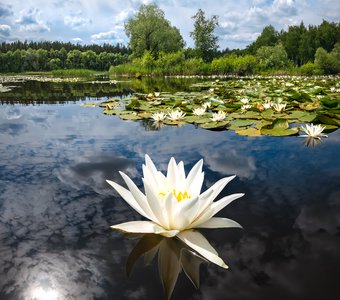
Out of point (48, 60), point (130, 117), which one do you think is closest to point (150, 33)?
point (130, 117)

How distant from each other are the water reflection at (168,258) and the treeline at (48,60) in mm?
→ 59266

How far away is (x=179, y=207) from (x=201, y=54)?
102 feet

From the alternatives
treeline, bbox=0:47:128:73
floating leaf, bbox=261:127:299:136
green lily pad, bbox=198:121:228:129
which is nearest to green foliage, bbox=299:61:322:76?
green lily pad, bbox=198:121:228:129

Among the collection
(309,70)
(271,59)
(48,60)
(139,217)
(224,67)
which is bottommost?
(139,217)

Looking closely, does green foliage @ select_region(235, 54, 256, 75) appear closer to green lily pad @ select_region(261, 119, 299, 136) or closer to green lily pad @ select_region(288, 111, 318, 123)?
green lily pad @ select_region(288, 111, 318, 123)

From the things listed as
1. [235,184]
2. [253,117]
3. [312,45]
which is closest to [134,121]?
[253,117]

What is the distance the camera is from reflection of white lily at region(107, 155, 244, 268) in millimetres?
967

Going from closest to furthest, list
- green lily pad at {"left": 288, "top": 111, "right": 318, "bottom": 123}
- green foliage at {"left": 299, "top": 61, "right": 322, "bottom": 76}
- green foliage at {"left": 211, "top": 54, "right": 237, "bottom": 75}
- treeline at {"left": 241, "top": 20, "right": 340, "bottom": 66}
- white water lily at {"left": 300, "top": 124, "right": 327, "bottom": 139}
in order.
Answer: white water lily at {"left": 300, "top": 124, "right": 327, "bottom": 139} < green lily pad at {"left": 288, "top": 111, "right": 318, "bottom": 123} < green foliage at {"left": 299, "top": 61, "right": 322, "bottom": 76} < green foliage at {"left": 211, "top": 54, "right": 237, "bottom": 75} < treeline at {"left": 241, "top": 20, "right": 340, "bottom": 66}

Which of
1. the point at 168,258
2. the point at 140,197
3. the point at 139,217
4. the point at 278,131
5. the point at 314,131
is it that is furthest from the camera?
the point at 278,131

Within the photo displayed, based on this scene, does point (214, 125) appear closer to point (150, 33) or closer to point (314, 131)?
point (314, 131)

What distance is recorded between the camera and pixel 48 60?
56438 mm

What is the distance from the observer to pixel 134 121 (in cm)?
372

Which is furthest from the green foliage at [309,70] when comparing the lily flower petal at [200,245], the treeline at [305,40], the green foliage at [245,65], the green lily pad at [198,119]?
the treeline at [305,40]

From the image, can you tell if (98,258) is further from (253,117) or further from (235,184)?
(253,117)
